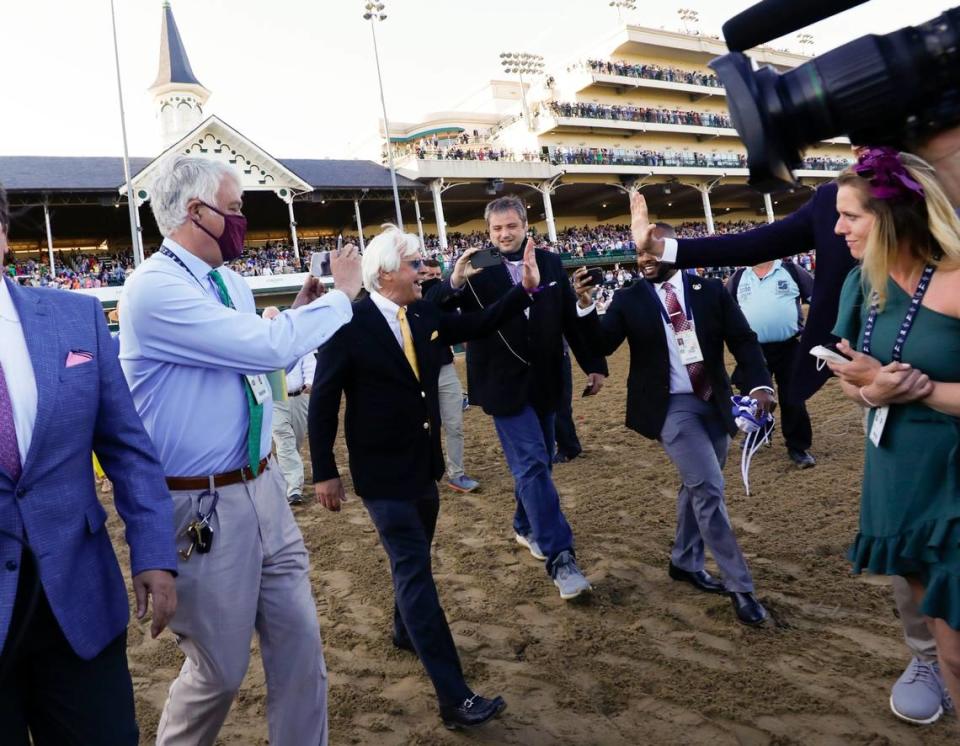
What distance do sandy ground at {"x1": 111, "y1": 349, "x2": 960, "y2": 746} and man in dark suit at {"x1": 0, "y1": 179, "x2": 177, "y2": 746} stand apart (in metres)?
1.30

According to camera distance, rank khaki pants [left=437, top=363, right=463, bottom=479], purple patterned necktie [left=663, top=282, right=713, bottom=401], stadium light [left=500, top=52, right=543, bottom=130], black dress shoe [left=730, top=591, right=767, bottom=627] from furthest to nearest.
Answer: stadium light [left=500, top=52, right=543, bottom=130] → khaki pants [left=437, top=363, right=463, bottom=479] → purple patterned necktie [left=663, top=282, right=713, bottom=401] → black dress shoe [left=730, top=591, right=767, bottom=627]

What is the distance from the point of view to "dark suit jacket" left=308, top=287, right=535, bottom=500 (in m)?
2.94

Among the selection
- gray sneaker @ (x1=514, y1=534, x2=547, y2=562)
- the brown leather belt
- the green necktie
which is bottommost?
gray sneaker @ (x1=514, y1=534, x2=547, y2=562)

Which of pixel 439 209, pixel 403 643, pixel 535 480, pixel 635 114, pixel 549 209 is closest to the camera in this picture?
pixel 403 643

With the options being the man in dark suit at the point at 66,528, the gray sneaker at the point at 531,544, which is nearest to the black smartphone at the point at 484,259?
the gray sneaker at the point at 531,544

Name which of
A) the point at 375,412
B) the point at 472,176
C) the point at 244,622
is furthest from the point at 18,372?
the point at 472,176

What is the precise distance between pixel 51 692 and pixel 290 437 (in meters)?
4.96

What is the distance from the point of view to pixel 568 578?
3.69 meters

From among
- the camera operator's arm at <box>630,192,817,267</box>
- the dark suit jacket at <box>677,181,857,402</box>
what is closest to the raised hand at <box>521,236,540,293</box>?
the camera operator's arm at <box>630,192,817,267</box>

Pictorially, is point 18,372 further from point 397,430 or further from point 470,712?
point 470,712

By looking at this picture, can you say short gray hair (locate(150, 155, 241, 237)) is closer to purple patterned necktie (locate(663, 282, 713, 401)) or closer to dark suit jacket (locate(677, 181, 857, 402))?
dark suit jacket (locate(677, 181, 857, 402))

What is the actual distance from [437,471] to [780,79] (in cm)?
223

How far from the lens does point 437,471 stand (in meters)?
3.06

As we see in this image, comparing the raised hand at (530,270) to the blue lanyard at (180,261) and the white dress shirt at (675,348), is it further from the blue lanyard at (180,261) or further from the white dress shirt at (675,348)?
the blue lanyard at (180,261)
